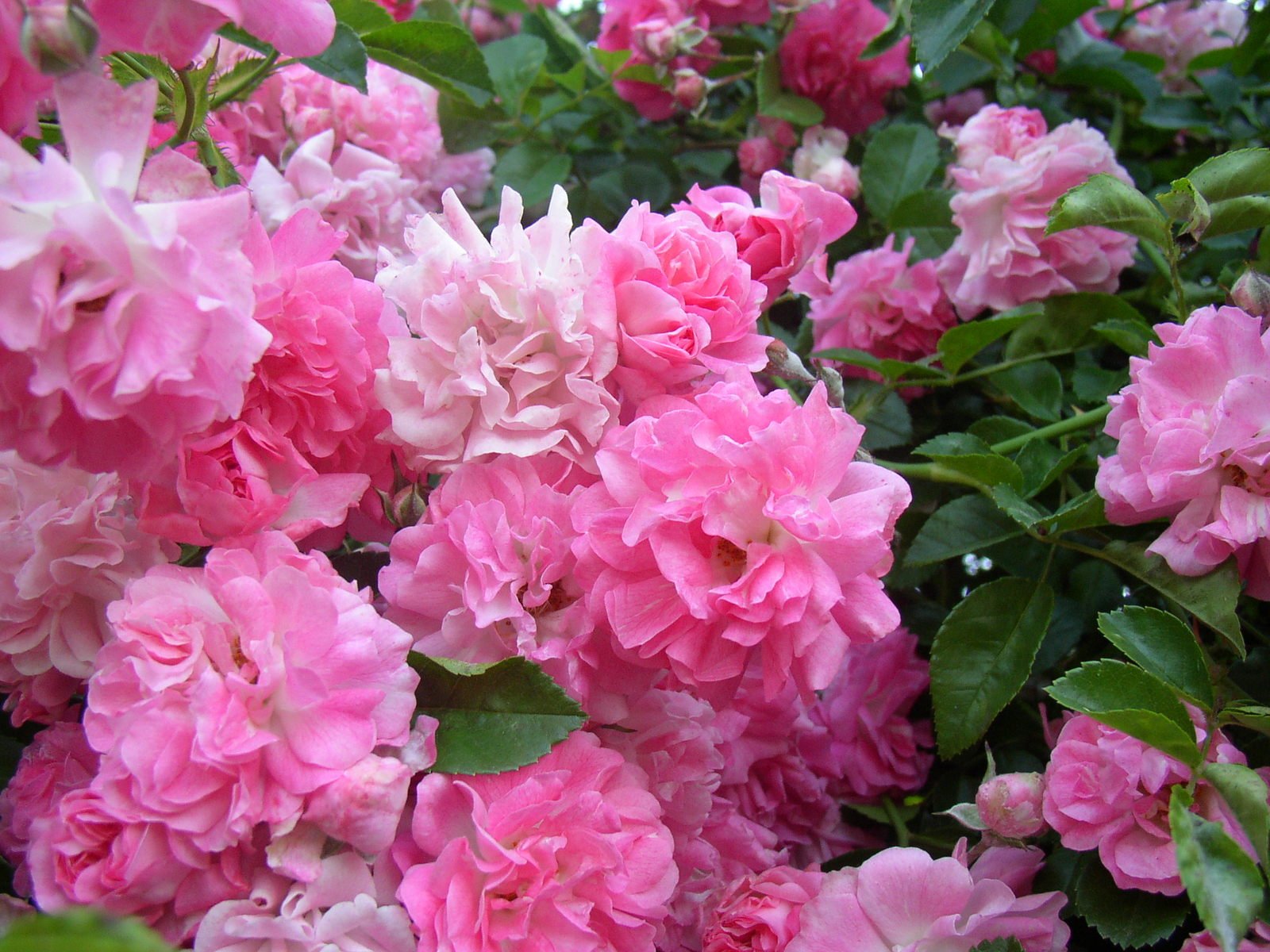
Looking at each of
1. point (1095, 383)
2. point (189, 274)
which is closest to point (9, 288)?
point (189, 274)

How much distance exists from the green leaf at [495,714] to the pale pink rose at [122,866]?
0.11 m

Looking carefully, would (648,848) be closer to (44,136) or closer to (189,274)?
(189,274)

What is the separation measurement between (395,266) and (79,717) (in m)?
0.32

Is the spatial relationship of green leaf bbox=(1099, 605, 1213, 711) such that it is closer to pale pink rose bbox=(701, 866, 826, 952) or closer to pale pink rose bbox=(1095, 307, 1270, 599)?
pale pink rose bbox=(1095, 307, 1270, 599)

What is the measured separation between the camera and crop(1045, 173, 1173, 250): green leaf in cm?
66

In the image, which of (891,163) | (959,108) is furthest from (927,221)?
(959,108)

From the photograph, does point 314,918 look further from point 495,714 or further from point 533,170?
point 533,170

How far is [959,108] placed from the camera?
1176 millimetres

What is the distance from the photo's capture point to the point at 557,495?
1.79 ft

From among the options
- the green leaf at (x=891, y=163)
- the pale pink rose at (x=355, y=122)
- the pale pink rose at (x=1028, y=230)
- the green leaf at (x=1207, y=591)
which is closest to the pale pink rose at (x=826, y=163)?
A: the green leaf at (x=891, y=163)

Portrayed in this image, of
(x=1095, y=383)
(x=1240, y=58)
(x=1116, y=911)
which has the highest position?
(x=1240, y=58)

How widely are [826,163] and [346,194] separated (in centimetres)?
47

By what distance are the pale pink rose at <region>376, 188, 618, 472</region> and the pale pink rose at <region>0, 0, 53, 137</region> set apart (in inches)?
7.2

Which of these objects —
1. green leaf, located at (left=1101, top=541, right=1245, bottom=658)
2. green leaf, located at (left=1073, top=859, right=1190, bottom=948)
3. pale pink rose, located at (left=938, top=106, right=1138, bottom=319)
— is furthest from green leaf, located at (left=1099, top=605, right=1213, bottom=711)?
pale pink rose, located at (left=938, top=106, right=1138, bottom=319)
